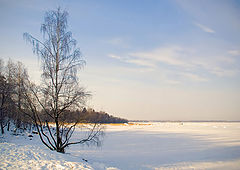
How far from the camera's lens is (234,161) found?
11.8 meters

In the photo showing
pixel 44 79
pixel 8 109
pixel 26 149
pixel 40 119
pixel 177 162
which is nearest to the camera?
pixel 26 149

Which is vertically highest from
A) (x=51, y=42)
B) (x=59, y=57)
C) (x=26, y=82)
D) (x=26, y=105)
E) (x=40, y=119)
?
(x=51, y=42)

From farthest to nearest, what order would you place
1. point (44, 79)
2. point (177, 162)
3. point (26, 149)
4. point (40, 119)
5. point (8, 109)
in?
1. point (8, 109)
2. point (177, 162)
3. point (40, 119)
4. point (44, 79)
5. point (26, 149)

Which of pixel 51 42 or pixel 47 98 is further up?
pixel 51 42

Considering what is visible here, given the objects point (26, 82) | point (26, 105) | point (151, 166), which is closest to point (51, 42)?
point (26, 82)

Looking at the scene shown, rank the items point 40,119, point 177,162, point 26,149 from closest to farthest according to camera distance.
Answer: point 26,149
point 40,119
point 177,162

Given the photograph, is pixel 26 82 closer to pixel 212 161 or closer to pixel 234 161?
pixel 212 161

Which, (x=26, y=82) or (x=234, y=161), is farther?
(x=234, y=161)

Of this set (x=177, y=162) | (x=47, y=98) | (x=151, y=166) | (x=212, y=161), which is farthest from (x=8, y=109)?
(x=212, y=161)

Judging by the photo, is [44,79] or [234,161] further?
[234,161]

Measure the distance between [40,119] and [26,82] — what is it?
2280mm

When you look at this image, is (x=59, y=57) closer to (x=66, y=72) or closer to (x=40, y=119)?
(x=66, y=72)

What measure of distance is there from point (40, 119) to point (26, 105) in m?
1.18

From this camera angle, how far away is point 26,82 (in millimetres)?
9305
